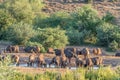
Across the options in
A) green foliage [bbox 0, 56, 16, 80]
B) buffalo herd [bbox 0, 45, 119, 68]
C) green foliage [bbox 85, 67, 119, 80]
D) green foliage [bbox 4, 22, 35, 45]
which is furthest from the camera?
green foliage [bbox 4, 22, 35, 45]

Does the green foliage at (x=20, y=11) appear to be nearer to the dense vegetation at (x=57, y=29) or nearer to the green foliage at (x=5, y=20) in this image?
the dense vegetation at (x=57, y=29)

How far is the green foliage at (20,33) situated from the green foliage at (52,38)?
1.05 m

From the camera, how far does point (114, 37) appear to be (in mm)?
54406

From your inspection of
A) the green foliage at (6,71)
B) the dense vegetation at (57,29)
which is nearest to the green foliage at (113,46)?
the dense vegetation at (57,29)

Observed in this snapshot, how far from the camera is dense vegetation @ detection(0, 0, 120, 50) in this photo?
174 ft

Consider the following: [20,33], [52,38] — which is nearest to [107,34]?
[52,38]

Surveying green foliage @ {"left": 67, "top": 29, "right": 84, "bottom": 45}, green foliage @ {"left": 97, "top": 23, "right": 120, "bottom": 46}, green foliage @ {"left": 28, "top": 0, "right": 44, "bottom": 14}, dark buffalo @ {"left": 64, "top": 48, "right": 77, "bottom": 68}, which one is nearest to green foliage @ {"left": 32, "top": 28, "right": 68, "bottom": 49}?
green foliage @ {"left": 67, "top": 29, "right": 84, "bottom": 45}

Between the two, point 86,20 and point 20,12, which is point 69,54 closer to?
point 86,20

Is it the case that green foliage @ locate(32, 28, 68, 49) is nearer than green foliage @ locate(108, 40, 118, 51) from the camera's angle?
No

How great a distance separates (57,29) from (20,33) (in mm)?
3724

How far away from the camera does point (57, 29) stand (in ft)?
177

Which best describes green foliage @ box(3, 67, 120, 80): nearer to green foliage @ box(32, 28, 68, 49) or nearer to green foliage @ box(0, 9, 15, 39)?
green foliage @ box(32, 28, 68, 49)

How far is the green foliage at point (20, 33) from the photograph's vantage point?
54094mm

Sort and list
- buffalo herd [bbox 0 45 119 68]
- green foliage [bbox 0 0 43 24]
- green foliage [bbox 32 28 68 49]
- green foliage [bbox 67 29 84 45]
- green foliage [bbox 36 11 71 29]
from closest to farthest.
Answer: buffalo herd [bbox 0 45 119 68], green foliage [bbox 32 28 68 49], green foliage [bbox 67 29 84 45], green foliage [bbox 0 0 43 24], green foliage [bbox 36 11 71 29]
